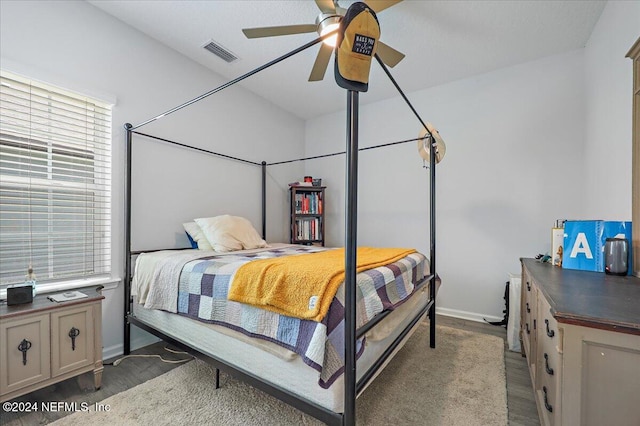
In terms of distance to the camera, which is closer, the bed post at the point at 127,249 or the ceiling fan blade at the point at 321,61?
the ceiling fan blade at the point at 321,61

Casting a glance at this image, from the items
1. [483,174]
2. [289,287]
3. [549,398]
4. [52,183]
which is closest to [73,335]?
[52,183]

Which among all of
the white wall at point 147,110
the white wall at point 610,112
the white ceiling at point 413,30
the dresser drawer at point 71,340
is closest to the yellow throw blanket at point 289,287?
the dresser drawer at point 71,340

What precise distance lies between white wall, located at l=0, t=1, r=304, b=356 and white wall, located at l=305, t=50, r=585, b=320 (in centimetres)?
164

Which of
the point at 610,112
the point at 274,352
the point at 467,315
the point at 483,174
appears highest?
the point at 610,112

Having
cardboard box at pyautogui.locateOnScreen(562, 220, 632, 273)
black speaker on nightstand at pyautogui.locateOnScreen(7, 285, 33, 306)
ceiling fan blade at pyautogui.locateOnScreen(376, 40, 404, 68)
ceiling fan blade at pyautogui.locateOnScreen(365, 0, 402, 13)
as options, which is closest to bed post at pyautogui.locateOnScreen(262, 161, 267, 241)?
ceiling fan blade at pyautogui.locateOnScreen(376, 40, 404, 68)

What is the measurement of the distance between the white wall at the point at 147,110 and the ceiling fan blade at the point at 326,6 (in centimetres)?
166

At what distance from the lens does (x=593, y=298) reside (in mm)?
1041

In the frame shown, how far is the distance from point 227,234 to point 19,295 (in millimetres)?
1344

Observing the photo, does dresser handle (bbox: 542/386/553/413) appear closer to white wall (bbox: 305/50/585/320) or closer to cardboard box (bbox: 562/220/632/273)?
cardboard box (bbox: 562/220/632/273)

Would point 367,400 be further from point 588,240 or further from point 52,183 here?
point 52,183

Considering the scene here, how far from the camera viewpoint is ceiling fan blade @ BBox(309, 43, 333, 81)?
1999 mm

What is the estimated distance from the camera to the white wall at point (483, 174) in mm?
2699

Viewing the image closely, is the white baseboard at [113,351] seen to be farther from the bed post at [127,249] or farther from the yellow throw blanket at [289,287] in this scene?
the yellow throw blanket at [289,287]

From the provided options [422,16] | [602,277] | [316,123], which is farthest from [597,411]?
[316,123]
